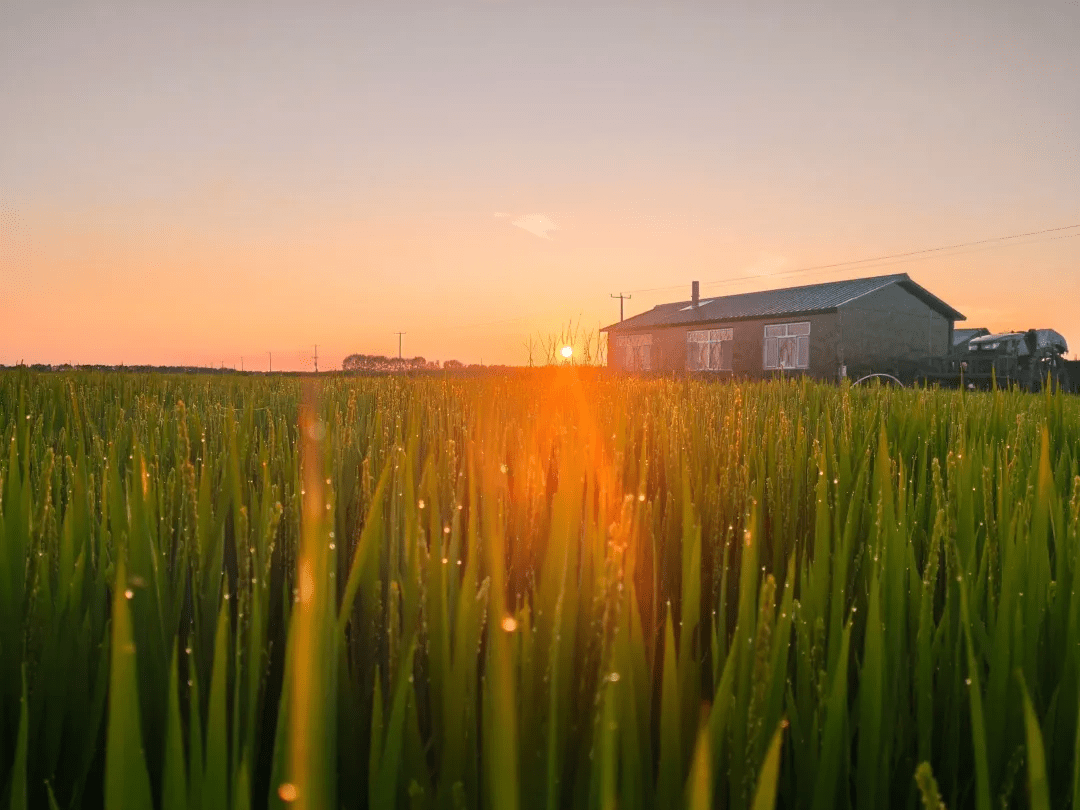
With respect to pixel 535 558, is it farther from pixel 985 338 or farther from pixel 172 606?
pixel 985 338

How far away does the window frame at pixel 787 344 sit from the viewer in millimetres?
20797

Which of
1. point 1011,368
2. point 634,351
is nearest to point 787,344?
point 1011,368

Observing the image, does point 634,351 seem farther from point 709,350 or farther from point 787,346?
point 787,346

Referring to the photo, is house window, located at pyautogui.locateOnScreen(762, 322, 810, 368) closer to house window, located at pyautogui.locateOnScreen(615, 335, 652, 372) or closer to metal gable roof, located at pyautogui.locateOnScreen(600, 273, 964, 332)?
metal gable roof, located at pyautogui.locateOnScreen(600, 273, 964, 332)

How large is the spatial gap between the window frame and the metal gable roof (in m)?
0.52

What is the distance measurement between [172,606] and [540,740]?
497 mm

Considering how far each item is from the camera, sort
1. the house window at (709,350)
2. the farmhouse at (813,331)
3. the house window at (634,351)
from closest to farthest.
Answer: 1. the farmhouse at (813,331)
2. the house window at (709,350)
3. the house window at (634,351)

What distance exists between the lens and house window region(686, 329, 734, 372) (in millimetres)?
23500

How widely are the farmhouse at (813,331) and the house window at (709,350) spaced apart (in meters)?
0.04

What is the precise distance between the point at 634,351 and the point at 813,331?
8.52m

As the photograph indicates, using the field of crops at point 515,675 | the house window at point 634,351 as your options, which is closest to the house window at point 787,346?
the house window at point 634,351

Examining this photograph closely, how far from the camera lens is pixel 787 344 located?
70.3ft

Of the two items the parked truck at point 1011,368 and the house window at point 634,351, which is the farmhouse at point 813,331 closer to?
the house window at point 634,351

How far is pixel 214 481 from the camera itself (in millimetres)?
1218
